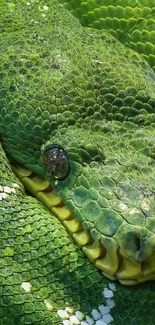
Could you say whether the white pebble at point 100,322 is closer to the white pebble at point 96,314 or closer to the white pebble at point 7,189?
the white pebble at point 96,314

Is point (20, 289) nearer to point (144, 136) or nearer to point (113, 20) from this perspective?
point (144, 136)

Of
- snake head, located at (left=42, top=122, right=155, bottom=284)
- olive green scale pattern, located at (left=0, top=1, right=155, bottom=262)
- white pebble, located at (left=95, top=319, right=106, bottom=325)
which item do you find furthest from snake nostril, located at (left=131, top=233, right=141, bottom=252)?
white pebble, located at (left=95, top=319, right=106, bottom=325)

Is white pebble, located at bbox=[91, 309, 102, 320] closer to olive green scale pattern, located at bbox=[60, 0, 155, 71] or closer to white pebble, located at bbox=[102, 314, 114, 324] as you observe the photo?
white pebble, located at bbox=[102, 314, 114, 324]

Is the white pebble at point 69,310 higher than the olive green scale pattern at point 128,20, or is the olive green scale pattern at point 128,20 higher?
the olive green scale pattern at point 128,20

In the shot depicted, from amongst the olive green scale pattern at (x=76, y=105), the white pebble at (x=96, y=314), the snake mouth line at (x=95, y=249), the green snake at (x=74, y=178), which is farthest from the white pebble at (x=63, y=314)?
the olive green scale pattern at (x=76, y=105)

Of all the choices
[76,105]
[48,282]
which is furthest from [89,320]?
[76,105]
